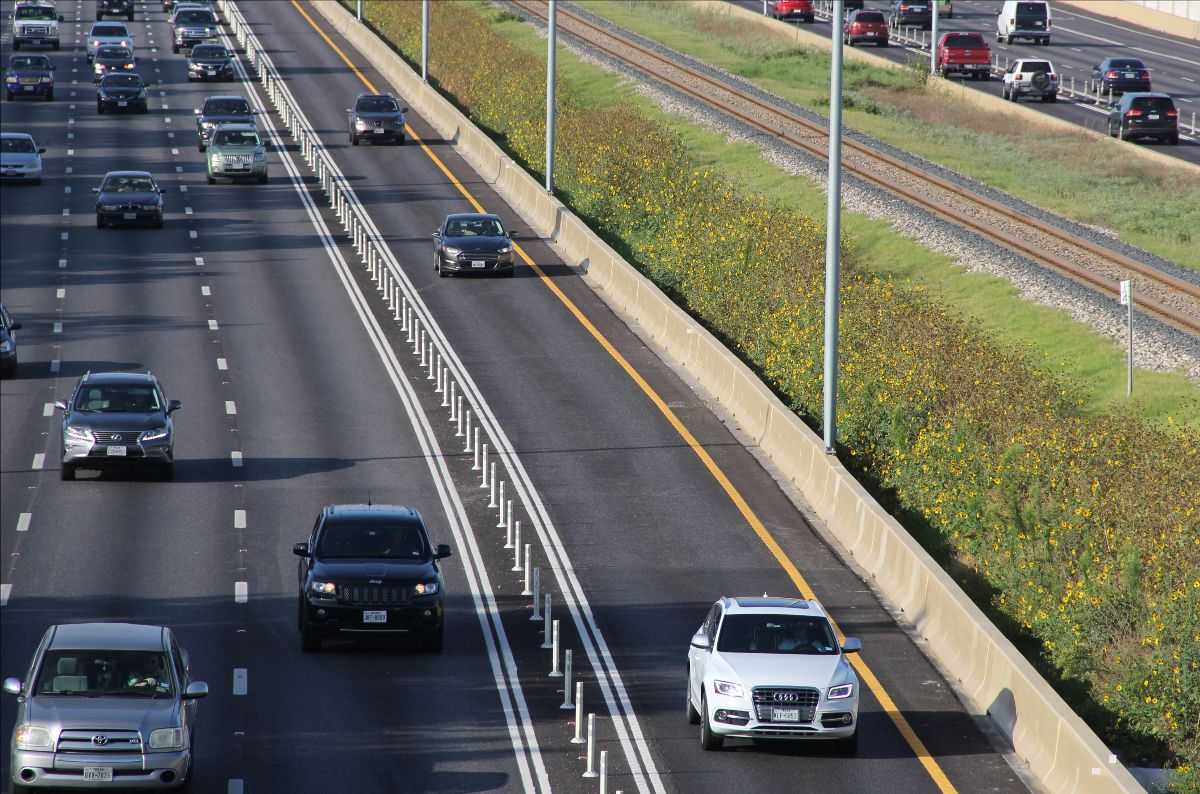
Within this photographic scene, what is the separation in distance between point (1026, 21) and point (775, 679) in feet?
275

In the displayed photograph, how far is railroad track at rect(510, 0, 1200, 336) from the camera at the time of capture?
4350 cm

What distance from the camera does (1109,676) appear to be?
21266mm

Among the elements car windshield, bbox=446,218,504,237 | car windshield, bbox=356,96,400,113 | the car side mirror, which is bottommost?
car windshield, bbox=446,218,504,237

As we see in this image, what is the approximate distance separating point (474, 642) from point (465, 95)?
56141 mm

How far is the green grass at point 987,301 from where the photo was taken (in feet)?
117

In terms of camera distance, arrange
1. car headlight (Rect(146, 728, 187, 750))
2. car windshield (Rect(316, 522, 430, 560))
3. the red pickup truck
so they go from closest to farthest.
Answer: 1. car headlight (Rect(146, 728, 187, 750))
2. car windshield (Rect(316, 522, 430, 560))
3. the red pickup truck

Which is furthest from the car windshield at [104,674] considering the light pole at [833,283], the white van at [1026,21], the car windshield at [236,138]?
the white van at [1026,21]

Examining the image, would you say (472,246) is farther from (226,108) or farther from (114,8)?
(114,8)

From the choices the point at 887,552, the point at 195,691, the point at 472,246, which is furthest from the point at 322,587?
the point at 472,246

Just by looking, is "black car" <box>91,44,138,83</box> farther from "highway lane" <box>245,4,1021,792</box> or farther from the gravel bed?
"highway lane" <box>245,4,1021,792</box>

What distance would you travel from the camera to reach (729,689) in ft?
62.6

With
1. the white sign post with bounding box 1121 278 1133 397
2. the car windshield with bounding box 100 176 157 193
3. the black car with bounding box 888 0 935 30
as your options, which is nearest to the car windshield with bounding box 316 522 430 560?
the white sign post with bounding box 1121 278 1133 397

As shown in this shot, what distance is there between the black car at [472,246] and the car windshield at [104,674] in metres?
31.2

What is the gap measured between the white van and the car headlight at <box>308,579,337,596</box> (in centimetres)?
8160
